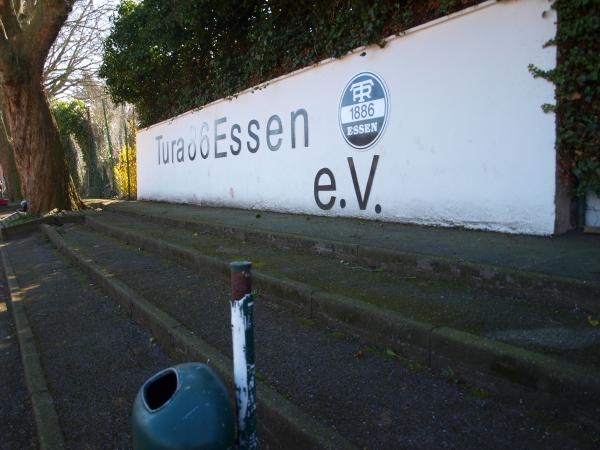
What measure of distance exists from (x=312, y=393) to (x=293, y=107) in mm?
6571

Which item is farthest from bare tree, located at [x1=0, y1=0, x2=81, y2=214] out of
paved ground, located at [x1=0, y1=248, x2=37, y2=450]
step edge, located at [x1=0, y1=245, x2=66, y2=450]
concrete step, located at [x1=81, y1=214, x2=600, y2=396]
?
concrete step, located at [x1=81, y1=214, x2=600, y2=396]

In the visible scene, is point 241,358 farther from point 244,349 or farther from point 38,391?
point 38,391

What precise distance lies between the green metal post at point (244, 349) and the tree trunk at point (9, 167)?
23073mm

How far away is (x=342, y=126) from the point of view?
7496 mm

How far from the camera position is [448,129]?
5887mm

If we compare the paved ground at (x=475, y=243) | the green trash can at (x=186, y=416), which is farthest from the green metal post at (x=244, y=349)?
the paved ground at (x=475, y=243)

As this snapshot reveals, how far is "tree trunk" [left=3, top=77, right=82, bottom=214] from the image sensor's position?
12039mm

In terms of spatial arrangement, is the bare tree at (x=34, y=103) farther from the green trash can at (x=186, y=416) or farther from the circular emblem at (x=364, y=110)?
the green trash can at (x=186, y=416)

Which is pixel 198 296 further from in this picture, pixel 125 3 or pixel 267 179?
pixel 125 3

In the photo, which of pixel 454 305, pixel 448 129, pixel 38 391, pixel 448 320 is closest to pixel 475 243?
pixel 454 305

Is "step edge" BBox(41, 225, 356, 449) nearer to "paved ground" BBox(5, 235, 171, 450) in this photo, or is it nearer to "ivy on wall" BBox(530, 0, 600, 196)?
"paved ground" BBox(5, 235, 171, 450)

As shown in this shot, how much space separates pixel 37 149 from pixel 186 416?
12.6 meters

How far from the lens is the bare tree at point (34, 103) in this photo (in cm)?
1134

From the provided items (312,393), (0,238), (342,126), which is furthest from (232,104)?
(312,393)
